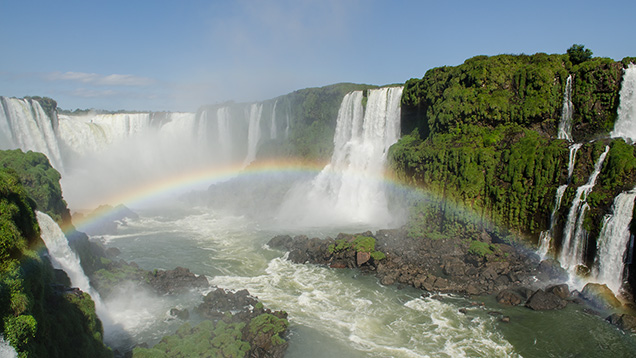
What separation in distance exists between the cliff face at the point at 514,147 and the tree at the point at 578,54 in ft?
1.56

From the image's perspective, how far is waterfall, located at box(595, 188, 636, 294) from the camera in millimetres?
15742

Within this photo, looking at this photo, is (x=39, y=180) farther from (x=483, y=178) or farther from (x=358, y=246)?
(x=483, y=178)

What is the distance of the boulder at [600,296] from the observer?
15.1 m

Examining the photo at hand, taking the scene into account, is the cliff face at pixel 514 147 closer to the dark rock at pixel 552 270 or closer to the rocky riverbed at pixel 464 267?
the dark rock at pixel 552 270

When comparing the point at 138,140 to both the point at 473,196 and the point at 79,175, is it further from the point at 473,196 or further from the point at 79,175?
the point at 473,196

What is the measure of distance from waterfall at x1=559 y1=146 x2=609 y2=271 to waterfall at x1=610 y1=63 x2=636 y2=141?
4.22 m

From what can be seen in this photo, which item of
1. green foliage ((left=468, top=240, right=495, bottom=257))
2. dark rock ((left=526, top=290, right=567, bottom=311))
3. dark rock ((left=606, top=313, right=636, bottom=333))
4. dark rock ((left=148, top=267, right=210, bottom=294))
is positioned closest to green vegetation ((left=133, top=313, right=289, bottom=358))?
dark rock ((left=148, top=267, right=210, bottom=294))

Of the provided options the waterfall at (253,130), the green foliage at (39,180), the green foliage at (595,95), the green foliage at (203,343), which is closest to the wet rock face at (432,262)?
the green foliage at (203,343)

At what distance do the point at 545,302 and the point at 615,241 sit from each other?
12.8 feet

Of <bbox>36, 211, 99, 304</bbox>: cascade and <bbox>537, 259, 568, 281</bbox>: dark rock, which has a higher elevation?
<bbox>36, 211, 99, 304</bbox>: cascade

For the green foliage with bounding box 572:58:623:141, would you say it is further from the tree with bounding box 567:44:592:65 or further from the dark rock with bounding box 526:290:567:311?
Answer: the dark rock with bounding box 526:290:567:311

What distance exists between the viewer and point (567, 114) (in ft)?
73.7

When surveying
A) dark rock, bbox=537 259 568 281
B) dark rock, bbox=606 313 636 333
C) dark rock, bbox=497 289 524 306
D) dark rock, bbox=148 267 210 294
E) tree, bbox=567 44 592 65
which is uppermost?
tree, bbox=567 44 592 65

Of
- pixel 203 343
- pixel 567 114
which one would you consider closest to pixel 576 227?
pixel 567 114
